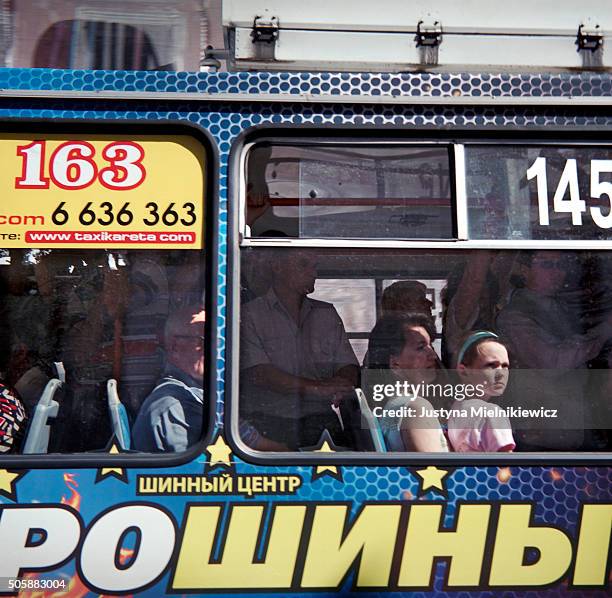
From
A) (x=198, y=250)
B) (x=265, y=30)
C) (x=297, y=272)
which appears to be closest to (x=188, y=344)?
(x=198, y=250)

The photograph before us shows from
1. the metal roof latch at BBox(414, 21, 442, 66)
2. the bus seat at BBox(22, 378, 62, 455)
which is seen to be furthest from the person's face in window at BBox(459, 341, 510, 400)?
the bus seat at BBox(22, 378, 62, 455)

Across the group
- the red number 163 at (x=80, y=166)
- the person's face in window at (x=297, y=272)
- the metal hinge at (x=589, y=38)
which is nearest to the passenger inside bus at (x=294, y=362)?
the person's face in window at (x=297, y=272)

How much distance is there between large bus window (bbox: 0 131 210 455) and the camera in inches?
128

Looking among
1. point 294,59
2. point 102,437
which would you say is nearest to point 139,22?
point 294,59

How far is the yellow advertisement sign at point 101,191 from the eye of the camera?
10.6ft

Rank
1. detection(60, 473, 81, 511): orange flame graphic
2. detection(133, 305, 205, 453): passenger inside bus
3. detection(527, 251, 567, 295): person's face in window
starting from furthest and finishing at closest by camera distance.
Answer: detection(527, 251, 567, 295): person's face in window → detection(133, 305, 205, 453): passenger inside bus → detection(60, 473, 81, 511): orange flame graphic

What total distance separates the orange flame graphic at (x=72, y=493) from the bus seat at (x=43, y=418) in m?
0.18

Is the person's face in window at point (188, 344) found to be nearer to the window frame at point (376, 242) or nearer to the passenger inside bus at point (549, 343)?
the window frame at point (376, 242)

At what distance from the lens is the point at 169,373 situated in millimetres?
3293

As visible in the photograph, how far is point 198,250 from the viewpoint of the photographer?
3.26m

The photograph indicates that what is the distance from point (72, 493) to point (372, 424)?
1.11m

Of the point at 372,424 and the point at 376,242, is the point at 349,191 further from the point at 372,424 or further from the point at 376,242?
the point at 372,424

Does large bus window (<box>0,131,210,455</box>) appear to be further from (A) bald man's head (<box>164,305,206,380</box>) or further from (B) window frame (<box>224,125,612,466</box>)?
(B) window frame (<box>224,125,612,466</box>)

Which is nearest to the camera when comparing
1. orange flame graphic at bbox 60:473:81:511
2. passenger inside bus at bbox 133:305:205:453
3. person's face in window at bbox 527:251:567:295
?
orange flame graphic at bbox 60:473:81:511
